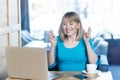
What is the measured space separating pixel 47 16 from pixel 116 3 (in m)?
1.73

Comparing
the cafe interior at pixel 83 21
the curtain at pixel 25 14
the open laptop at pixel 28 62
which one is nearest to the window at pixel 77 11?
the cafe interior at pixel 83 21

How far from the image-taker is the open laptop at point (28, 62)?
150 centimetres

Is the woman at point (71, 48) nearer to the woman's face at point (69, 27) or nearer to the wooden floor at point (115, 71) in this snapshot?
the woman's face at point (69, 27)

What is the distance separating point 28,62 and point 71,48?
2.41 ft

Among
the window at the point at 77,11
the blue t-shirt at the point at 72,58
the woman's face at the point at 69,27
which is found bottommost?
the blue t-shirt at the point at 72,58

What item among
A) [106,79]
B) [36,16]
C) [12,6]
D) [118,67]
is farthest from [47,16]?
[106,79]

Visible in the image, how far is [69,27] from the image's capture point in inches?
86.7

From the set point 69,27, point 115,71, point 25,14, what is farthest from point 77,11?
point 69,27

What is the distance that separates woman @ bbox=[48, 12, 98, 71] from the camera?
219cm

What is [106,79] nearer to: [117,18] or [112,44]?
[112,44]

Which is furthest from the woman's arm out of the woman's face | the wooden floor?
the wooden floor

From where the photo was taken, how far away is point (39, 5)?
5.88 metres

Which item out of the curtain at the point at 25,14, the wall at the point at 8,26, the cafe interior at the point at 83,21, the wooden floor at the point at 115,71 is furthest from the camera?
the curtain at the point at 25,14

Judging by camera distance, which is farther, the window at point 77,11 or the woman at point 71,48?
the window at point 77,11
